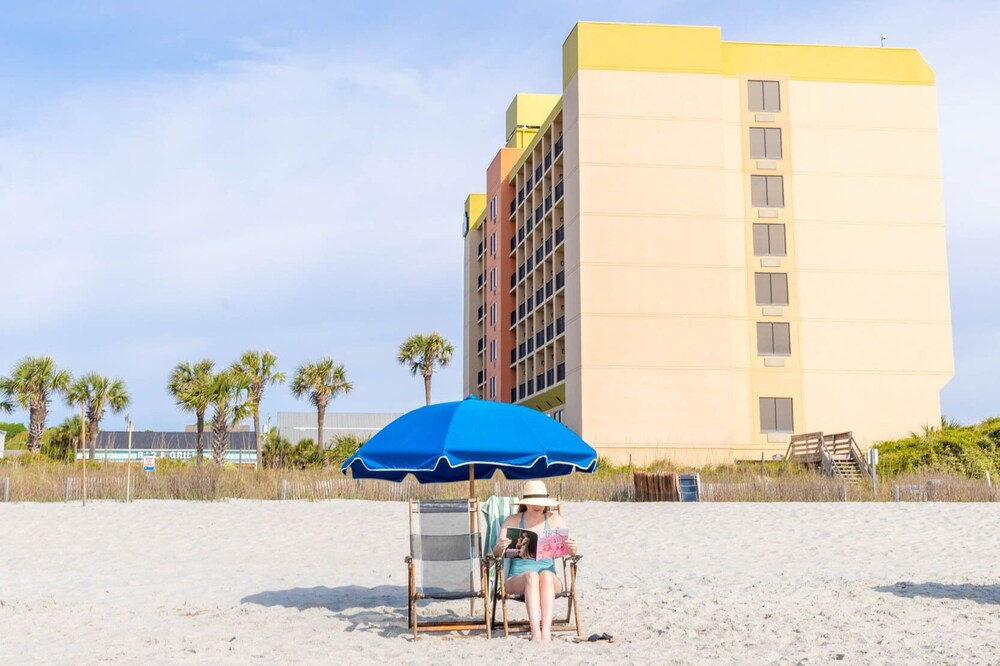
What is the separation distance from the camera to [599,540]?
16812 mm

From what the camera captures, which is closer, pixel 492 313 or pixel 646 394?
pixel 646 394

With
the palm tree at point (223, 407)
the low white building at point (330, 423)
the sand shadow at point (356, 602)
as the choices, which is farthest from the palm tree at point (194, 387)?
the sand shadow at point (356, 602)

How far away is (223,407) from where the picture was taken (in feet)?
147

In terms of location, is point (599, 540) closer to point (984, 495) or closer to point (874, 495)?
point (874, 495)

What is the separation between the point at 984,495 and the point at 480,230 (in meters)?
41.2

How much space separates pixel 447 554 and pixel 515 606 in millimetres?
1947

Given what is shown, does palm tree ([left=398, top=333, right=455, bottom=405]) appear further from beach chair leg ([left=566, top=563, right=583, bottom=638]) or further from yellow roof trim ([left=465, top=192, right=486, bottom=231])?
beach chair leg ([left=566, top=563, right=583, bottom=638])

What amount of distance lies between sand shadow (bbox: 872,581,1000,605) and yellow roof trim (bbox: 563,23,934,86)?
30.5m

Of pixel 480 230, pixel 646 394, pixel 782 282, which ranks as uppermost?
pixel 480 230

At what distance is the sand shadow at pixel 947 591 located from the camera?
410 inches

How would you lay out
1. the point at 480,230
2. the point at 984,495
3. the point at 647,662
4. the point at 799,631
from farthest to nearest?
the point at 480,230 < the point at 984,495 < the point at 799,631 < the point at 647,662

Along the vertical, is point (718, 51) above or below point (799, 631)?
above

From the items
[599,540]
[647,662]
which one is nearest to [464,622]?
[647,662]

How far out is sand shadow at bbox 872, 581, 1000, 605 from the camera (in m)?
10.4
